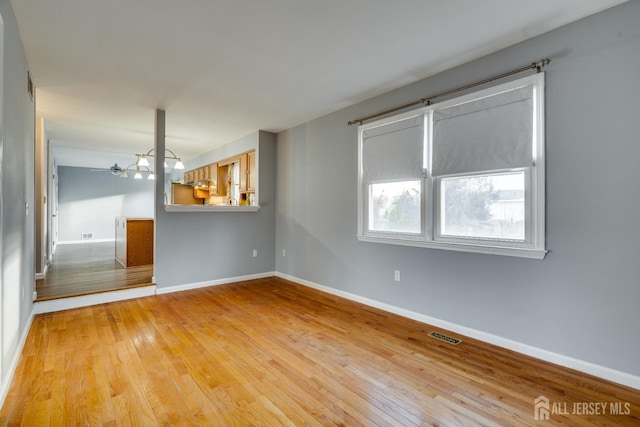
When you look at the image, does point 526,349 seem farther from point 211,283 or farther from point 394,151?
point 211,283

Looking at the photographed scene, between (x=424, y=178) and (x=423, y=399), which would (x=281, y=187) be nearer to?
(x=424, y=178)

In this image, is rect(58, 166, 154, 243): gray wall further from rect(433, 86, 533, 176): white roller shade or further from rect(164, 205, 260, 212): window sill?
rect(433, 86, 533, 176): white roller shade

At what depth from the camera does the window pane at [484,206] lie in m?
2.62

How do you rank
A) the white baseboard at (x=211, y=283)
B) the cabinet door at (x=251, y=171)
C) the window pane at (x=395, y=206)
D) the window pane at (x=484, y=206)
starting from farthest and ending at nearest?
1. the cabinet door at (x=251, y=171)
2. the white baseboard at (x=211, y=283)
3. the window pane at (x=395, y=206)
4. the window pane at (x=484, y=206)

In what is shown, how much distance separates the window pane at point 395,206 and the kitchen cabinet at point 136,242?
4.34 m

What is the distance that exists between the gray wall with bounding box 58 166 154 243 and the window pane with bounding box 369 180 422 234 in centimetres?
993

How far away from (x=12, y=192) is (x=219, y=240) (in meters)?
2.80

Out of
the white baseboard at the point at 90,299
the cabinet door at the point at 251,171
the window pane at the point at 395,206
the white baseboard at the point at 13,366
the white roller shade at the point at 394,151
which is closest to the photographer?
the white baseboard at the point at 13,366

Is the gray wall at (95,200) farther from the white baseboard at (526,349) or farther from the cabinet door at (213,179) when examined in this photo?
the white baseboard at (526,349)

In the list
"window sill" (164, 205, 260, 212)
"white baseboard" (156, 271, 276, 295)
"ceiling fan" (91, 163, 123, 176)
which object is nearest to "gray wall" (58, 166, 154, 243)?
"ceiling fan" (91, 163, 123, 176)

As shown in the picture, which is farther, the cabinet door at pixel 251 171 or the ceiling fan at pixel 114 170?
the ceiling fan at pixel 114 170

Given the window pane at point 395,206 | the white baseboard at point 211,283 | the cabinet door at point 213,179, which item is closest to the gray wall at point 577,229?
the window pane at point 395,206

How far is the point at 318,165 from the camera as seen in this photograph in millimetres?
4660

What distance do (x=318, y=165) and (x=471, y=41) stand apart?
257 centimetres
